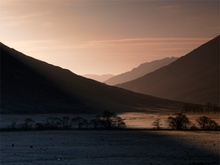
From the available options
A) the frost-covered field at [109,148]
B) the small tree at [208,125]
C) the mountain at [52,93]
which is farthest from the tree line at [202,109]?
the frost-covered field at [109,148]

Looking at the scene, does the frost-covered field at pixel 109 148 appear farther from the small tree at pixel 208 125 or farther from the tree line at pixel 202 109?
the tree line at pixel 202 109

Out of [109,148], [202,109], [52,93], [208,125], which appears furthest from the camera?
[52,93]

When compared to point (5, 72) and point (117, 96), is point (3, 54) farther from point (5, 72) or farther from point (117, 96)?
point (117, 96)

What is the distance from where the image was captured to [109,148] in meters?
33.1

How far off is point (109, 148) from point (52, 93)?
89226 mm

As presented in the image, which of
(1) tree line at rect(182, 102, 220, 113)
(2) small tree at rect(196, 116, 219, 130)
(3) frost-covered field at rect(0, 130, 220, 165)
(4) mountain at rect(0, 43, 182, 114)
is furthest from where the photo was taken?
(1) tree line at rect(182, 102, 220, 113)

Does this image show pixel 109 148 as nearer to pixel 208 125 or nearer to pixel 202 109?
pixel 208 125

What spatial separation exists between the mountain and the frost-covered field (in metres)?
50.2

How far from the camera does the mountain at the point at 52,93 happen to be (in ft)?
342

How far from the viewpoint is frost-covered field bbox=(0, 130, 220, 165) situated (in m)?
27.4

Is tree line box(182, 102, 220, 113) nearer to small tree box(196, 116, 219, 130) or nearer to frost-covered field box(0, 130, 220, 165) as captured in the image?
small tree box(196, 116, 219, 130)

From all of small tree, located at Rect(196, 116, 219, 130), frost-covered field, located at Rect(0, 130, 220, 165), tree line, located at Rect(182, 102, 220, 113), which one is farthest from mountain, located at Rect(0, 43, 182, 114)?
frost-covered field, located at Rect(0, 130, 220, 165)

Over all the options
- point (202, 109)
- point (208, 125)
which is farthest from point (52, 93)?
point (208, 125)

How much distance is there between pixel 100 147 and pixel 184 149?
5674 millimetres
